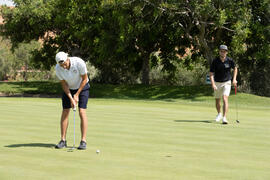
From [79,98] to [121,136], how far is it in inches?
77.9

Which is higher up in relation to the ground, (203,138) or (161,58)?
(161,58)

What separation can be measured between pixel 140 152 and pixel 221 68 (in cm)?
688

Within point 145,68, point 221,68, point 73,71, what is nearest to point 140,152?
point 73,71

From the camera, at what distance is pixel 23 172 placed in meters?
6.76

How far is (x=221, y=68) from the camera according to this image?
584 inches

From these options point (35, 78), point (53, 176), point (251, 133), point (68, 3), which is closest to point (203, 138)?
point (251, 133)

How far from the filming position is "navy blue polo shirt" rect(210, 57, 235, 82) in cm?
1474

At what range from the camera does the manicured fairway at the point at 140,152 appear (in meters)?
6.81

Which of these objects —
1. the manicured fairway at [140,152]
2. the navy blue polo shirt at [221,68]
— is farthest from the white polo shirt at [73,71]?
the navy blue polo shirt at [221,68]

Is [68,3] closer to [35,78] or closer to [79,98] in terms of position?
[79,98]

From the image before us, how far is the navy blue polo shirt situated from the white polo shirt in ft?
21.9

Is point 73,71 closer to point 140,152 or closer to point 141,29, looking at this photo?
point 140,152

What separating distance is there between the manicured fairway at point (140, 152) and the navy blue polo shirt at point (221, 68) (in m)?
1.79

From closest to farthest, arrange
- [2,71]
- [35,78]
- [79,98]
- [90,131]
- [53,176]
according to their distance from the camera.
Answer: [53,176], [79,98], [90,131], [2,71], [35,78]
